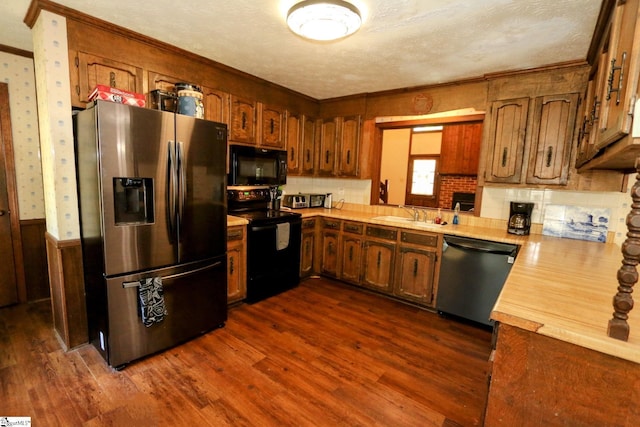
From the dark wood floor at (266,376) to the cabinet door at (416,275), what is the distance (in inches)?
12.7

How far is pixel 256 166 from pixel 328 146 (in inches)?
49.5

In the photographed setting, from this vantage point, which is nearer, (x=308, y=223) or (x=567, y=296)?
(x=567, y=296)

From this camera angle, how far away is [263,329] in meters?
2.66

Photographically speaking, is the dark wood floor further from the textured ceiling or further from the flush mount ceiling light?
the textured ceiling

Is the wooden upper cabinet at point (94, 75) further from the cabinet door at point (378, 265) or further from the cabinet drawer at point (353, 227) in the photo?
the cabinet door at point (378, 265)

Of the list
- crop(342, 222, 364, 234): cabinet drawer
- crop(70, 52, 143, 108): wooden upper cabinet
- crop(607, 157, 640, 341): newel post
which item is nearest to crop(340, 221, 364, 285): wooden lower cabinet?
crop(342, 222, 364, 234): cabinet drawer

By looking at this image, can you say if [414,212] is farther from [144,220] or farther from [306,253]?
[144,220]

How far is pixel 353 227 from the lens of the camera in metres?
3.61

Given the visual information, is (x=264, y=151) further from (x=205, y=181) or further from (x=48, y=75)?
(x=48, y=75)

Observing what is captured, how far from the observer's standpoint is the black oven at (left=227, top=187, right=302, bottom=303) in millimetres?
3092

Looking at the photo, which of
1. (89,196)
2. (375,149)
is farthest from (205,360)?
(375,149)

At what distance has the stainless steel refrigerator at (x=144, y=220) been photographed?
75.4 inches

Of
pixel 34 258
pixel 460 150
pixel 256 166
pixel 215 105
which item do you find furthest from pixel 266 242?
pixel 460 150

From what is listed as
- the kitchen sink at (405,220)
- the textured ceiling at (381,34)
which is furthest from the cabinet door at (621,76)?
the kitchen sink at (405,220)
